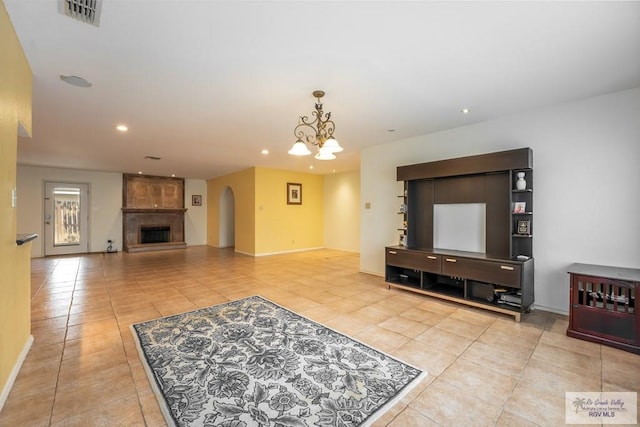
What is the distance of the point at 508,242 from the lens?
374 cm

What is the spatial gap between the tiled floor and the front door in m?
4.03

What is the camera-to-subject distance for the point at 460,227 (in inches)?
170

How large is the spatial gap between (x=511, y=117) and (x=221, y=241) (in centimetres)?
920

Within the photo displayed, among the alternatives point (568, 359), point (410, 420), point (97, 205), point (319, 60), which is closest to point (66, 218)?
point (97, 205)

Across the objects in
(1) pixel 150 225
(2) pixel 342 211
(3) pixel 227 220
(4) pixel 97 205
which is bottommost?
(1) pixel 150 225

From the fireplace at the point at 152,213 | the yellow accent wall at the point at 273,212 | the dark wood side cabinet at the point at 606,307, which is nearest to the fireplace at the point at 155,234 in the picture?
the fireplace at the point at 152,213

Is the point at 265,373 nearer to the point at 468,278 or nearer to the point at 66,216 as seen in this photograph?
the point at 468,278

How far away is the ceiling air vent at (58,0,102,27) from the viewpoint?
176cm

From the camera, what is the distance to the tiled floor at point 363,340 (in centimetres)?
178

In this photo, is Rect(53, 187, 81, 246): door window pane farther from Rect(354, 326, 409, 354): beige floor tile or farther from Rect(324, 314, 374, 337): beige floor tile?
Rect(354, 326, 409, 354): beige floor tile

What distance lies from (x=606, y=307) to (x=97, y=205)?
1176 centimetres

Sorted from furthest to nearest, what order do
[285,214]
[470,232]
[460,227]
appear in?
[285,214]
[460,227]
[470,232]

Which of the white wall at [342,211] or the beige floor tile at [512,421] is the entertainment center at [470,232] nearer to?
the beige floor tile at [512,421]

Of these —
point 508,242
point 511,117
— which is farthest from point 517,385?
point 511,117
